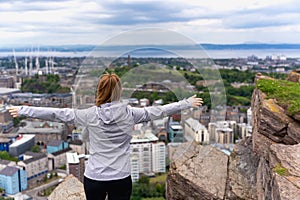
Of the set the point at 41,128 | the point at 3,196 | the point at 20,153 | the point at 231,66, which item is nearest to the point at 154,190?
the point at 3,196

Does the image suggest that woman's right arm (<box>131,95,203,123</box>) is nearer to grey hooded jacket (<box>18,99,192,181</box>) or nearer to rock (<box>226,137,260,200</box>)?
grey hooded jacket (<box>18,99,192,181</box>)

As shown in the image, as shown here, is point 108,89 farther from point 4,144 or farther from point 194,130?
point 4,144

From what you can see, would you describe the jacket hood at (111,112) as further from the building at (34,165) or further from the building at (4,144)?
the building at (4,144)

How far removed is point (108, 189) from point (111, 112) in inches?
13.5

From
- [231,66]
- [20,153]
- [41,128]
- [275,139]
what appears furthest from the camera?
[231,66]

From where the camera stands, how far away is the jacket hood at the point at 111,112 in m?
1.45

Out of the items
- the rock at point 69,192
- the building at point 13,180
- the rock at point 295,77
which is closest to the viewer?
the rock at point 69,192

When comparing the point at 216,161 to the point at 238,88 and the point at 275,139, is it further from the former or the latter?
the point at 238,88

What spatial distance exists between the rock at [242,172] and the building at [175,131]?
1.62ft

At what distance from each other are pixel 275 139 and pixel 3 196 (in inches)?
426

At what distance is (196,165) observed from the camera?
2617 mm

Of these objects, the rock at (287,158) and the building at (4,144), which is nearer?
the rock at (287,158)

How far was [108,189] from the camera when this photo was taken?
1.53 metres

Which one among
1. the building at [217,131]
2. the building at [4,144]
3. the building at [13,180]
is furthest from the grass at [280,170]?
the building at [4,144]
